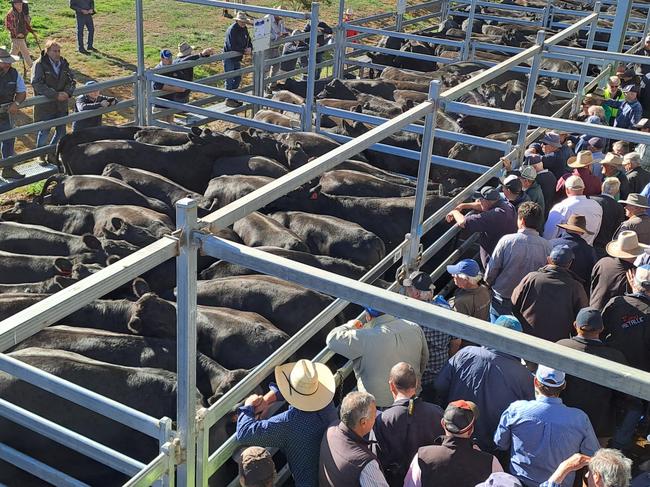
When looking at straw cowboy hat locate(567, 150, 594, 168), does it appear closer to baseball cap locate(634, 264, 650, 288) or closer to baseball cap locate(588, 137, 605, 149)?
baseball cap locate(588, 137, 605, 149)

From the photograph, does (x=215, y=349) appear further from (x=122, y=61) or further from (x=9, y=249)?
(x=122, y=61)

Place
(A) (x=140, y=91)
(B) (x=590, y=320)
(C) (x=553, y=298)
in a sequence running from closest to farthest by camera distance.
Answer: (B) (x=590, y=320) → (C) (x=553, y=298) → (A) (x=140, y=91)

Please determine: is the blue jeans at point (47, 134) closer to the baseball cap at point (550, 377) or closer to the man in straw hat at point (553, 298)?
the man in straw hat at point (553, 298)

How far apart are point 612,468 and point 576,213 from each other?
369 cm

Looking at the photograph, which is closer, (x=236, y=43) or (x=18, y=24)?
(x=236, y=43)

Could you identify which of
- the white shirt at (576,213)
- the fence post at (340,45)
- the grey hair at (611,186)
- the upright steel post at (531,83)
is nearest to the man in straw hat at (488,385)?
the white shirt at (576,213)

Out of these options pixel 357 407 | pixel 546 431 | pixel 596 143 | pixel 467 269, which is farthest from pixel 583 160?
pixel 357 407

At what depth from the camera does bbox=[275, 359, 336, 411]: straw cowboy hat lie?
410cm

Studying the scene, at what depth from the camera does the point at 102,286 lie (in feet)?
8.64

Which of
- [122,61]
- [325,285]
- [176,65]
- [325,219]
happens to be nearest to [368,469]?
[325,285]

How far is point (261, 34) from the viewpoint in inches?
378

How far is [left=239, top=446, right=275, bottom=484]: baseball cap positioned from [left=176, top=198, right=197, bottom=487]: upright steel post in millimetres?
371

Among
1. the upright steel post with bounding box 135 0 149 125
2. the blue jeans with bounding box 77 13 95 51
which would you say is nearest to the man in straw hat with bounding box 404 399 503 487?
the upright steel post with bounding box 135 0 149 125

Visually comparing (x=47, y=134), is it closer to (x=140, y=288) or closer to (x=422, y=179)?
(x=140, y=288)
